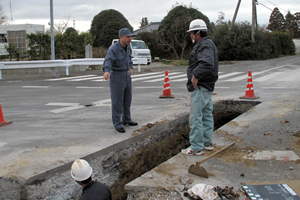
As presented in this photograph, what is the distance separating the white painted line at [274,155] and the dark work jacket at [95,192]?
6.80 ft

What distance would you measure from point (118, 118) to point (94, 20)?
32.8 meters

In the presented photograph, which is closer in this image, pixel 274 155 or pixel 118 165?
pixel 274 155

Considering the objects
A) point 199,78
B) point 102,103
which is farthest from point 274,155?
point 102,103

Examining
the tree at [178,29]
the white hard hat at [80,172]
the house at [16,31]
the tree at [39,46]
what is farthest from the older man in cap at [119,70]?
the house at [16,31]

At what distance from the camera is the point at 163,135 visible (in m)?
5.45

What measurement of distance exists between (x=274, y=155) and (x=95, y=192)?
2546 millimetres

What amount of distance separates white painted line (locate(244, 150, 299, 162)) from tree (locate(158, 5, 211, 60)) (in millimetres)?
22955

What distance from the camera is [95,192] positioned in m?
2.69

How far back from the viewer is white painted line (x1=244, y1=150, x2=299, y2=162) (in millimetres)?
3788

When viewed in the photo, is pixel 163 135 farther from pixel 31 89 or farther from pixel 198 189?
pixel 31 89

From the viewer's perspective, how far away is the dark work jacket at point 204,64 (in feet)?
12.0

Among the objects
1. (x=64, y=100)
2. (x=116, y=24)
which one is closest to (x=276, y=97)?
(x=64, y=100)

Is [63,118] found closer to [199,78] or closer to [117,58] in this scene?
[117,58]

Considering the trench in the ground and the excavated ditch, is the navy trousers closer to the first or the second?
the excavated ditch
